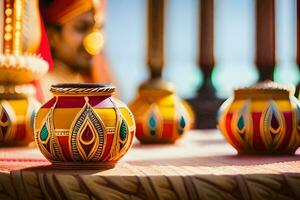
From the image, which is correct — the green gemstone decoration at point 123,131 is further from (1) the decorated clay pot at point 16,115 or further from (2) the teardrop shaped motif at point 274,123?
(1) the decorated clay pot at point 16,115

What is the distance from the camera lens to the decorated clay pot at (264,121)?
3.59 feet

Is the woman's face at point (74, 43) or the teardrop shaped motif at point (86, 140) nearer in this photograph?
the teardrop shaped motif at point (86, 140)

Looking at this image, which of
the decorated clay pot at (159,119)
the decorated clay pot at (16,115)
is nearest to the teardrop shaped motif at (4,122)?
the decorated clay pot at (16,115)

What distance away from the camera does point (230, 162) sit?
3.15 ft

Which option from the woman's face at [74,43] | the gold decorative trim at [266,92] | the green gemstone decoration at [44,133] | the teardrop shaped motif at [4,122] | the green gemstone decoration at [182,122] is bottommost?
the green gemstone decoration at [182,122]

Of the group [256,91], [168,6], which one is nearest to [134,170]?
[256,91]

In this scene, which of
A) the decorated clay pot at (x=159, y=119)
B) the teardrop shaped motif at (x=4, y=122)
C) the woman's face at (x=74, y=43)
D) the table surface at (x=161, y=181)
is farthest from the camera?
the woman's face at (x=74, y=43)

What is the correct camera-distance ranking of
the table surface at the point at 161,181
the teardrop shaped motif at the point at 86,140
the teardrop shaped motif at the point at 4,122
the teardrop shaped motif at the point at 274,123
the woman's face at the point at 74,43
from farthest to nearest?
the woman's face at the point at 74,43 → the teardrop shaped motif at the point at 4,122 → the teardrop shaped motif at the point at 274,123 → the teardrop shaped motif at the point at 86,140 → the table surface at the point at 161,181

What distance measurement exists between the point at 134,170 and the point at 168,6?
2.57m

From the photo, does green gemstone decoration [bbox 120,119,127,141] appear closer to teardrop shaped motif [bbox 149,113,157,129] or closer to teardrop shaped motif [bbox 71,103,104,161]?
teardrop shaped motif [bbox 71,103,104,161]

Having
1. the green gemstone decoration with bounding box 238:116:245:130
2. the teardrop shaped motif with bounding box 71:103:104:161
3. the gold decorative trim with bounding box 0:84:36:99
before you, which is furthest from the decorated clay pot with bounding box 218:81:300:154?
the gold decorative trim with bounding box 0:84:36:99

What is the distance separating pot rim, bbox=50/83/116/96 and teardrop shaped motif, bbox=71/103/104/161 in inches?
2.0

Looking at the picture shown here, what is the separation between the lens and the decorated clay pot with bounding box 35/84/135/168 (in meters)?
0.86

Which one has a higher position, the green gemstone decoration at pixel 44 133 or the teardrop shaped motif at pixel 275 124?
the green gemstone decoration at pixel 44 133
